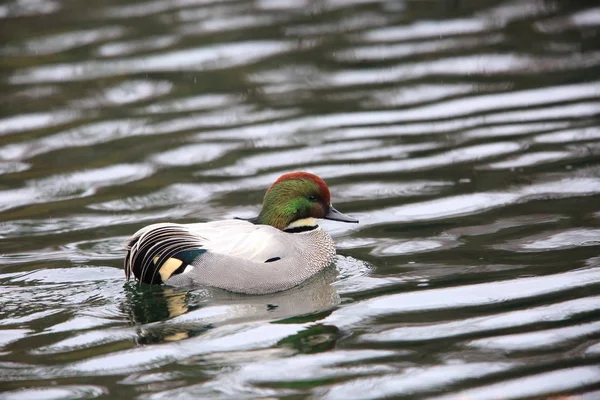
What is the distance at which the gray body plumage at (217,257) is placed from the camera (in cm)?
706

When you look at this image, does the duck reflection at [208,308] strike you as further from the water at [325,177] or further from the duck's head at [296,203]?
the duck's head at [296,203]

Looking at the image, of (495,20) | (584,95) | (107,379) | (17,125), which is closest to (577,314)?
(107,379)

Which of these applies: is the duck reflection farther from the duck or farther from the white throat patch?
the white throat patch

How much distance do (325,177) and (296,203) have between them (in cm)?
193

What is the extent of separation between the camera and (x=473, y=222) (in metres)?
8.27

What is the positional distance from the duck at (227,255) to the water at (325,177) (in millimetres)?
116

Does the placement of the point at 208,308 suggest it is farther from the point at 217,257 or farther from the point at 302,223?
the point at 302,223

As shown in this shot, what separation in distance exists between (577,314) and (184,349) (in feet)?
7.72

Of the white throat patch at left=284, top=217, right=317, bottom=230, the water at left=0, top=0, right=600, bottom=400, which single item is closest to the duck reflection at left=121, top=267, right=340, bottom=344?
the water at left=0, top=0, right=600, bottom=400

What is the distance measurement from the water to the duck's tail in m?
0.13

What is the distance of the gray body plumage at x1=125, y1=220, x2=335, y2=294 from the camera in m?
7.06

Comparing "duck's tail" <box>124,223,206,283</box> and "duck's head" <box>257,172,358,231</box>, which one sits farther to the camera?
"duck's head" <box>257,172,358,231</box>

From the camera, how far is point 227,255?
7.08 metres

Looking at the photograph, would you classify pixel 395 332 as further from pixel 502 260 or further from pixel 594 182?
pixel 594 182
